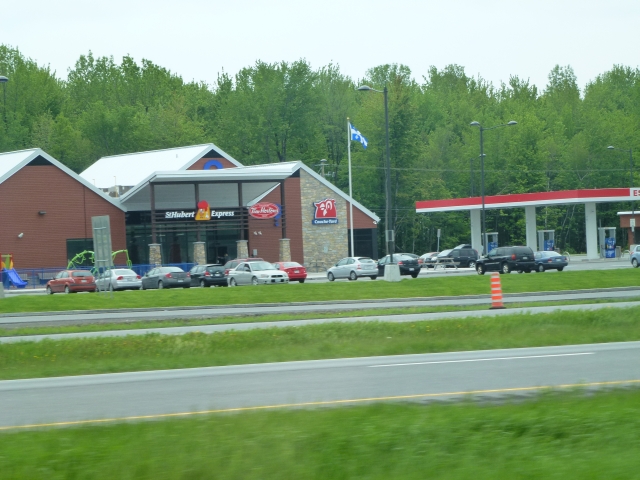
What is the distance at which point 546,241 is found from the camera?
71000mm

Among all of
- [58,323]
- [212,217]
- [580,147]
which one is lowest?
[58,323]

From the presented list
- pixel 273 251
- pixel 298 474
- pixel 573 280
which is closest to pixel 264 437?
pixel 298 474

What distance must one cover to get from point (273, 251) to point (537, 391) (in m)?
55.6

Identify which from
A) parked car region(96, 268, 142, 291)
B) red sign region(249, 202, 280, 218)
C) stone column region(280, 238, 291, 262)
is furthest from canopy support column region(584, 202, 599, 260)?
parked car region(96, 268, 142, 291)

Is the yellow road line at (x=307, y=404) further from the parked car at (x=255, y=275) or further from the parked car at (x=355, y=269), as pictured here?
the parked car at (x=355, y=269)

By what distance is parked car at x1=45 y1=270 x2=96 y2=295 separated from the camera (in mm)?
46125

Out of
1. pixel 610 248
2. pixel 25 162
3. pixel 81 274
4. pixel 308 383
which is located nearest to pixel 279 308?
pixel 81 274

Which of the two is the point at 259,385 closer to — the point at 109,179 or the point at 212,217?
the point at 212,217

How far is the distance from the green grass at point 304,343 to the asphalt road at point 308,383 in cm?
87

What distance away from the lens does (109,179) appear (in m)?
68.4

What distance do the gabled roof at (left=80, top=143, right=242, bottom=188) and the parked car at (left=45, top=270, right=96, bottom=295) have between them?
54.8 ft

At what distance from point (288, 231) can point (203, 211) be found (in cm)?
912

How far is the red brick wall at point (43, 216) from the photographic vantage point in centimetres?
5459

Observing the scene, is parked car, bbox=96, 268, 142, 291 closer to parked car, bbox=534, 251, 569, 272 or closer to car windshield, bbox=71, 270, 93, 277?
car windshield, bbox=71, 270, 93, 277
